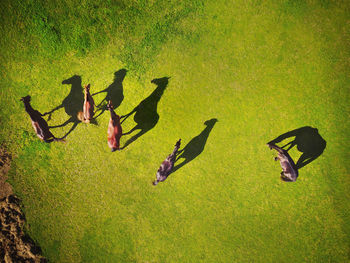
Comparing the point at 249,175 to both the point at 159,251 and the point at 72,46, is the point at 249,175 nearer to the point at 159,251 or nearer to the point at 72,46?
the point at 159,251

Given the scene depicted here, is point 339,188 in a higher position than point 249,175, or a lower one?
lower

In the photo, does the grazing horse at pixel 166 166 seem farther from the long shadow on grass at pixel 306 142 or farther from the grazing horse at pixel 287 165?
the long shadow on grass at pixel 306 142

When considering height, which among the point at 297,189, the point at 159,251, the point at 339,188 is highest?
the point at 159,251

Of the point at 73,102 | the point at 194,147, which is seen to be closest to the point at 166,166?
the point at 194,147

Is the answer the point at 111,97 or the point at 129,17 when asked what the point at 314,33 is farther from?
the point at 111,97

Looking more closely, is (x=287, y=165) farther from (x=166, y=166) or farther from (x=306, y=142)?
(x=166, y=166)

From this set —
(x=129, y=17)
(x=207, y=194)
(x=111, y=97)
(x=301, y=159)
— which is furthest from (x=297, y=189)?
(x=129, y=17)

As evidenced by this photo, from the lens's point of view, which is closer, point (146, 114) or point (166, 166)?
point (166, 166)
